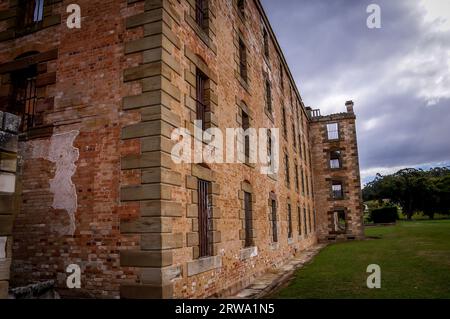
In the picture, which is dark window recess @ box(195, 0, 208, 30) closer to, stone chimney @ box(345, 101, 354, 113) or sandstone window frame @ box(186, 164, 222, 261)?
sandstone window frame @ box(186, 164, 222, 261)

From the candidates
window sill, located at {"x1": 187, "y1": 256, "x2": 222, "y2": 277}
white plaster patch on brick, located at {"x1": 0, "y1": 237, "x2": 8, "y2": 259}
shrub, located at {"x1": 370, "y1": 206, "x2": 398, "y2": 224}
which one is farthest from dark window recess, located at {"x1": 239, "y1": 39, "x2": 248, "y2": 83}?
shrub, located at {"x1": 370, "y1": 206, "x2": 398, "y2": 224}

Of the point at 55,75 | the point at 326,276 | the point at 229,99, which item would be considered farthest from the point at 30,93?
the point at 326,276

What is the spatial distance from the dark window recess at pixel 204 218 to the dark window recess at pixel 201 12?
14.9 ft

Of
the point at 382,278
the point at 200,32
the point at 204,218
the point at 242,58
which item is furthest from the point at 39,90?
the point at 382,278

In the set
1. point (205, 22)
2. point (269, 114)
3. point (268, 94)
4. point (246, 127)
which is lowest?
point (246, 127)

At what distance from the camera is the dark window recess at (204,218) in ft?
26.8

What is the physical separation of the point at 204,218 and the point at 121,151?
2.69 m

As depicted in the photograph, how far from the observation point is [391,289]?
8.95 meters

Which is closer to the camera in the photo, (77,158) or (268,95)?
(77,158)

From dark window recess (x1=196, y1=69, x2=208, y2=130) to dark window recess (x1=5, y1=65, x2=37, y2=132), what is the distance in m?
4.17

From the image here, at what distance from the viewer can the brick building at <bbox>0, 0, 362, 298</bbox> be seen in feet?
21.5

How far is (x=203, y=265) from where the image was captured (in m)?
7.70

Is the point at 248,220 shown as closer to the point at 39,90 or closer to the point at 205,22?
the point at 205,22
